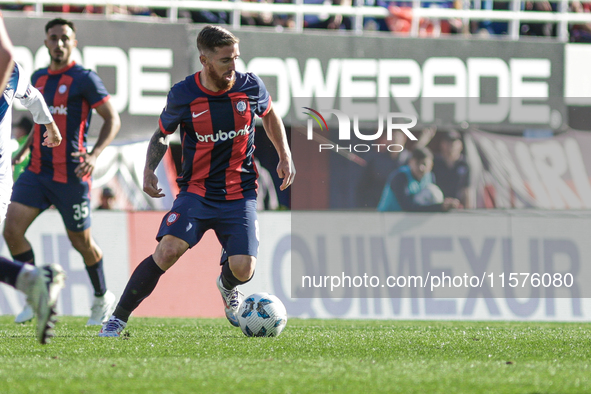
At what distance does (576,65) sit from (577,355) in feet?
26.9

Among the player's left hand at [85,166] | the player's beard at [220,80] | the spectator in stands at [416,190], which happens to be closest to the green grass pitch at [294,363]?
the player's left hand at [85,166]

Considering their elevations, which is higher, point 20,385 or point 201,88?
point 201,88

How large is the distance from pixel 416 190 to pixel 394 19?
353 cm

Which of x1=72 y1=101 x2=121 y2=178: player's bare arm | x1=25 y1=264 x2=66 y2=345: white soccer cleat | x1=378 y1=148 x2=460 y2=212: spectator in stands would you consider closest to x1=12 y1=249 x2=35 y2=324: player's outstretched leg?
x1=72 y1=101 x2=121 y2=178: player's bare arm

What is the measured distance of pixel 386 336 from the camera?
597cm

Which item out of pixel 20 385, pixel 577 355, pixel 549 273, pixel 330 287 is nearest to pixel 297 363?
pixel 20 385

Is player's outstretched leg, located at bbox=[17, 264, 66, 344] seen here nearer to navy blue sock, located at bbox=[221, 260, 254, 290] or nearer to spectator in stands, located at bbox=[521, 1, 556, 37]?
navy blue sock, located at bbox=[221, 260, 254, 290]

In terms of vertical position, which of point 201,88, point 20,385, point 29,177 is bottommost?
point 20,385

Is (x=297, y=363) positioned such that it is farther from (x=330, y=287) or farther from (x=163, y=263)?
(x=330, y=287)

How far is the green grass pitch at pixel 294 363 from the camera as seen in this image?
348 centimetres

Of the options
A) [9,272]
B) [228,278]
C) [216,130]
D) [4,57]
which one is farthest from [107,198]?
[4,57]

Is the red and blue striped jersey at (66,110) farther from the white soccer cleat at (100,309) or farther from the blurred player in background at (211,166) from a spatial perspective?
the blurred player in background at (211,166)

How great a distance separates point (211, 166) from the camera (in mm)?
5504

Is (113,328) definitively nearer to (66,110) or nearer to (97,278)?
(97,278)
